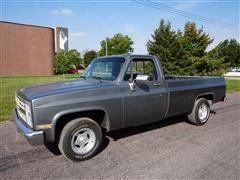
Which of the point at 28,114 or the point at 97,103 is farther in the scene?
the point at 97,103

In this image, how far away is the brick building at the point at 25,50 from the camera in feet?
136

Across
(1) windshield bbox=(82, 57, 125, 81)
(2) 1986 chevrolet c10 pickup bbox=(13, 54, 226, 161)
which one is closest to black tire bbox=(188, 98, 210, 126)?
(2) 1986 chevrolet c10 pickup bbox=(13, 54, 226, 161)

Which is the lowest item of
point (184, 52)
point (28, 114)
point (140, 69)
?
point (28, 114)

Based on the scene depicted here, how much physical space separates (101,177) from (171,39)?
20.1 metres

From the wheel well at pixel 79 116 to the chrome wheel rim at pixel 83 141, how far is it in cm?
29

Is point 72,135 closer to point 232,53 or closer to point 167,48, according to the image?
point 167,48

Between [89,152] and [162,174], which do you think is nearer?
[162,174]

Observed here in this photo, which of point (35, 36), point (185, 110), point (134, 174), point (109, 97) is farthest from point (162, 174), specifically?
point (35, 36)

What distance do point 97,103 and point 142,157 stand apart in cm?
132

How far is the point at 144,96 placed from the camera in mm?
4418

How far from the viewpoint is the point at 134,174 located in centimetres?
327

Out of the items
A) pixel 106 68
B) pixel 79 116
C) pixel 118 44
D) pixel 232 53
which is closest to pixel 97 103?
pixel 79 116

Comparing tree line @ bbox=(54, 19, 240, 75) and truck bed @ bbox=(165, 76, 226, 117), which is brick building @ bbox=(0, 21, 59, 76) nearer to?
tree line @ bbox=(54, 19, 240, 75)

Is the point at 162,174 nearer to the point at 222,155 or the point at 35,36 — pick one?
the point at 222,155
